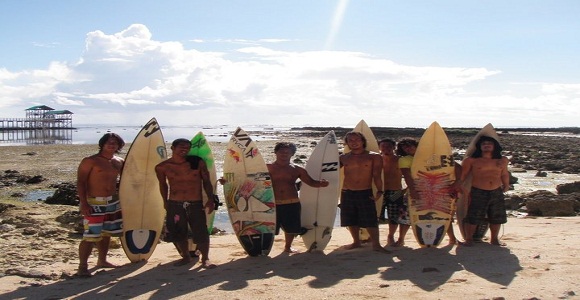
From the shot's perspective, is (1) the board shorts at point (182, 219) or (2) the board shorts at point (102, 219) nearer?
(2) the board shorts at point (102, 219)

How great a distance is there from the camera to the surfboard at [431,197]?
613 cm

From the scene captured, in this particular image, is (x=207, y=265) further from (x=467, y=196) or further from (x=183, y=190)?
(x=467, y=196)

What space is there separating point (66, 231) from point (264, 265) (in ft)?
10.9

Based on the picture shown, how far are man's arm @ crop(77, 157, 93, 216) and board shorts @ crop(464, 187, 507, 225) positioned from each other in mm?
4321

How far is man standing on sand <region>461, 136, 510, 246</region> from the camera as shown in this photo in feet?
19.2

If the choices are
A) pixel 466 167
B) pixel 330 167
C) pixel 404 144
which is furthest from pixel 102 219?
pixel 466 167

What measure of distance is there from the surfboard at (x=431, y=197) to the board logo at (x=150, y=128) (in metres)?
3.27

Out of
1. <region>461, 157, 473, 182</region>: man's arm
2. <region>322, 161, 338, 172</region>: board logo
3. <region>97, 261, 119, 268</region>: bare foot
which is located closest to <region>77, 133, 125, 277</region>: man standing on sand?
<region>97, 261, 119, 268</region>: bare foot

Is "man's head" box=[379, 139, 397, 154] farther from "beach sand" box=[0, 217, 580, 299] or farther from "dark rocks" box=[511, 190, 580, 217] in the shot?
"dark rocks" box=[511, 190, 580, 217]

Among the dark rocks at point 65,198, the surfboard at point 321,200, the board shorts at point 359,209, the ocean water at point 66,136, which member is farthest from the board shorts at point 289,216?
the ocean water at point 66,136

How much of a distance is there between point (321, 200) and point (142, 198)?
2.20 metres

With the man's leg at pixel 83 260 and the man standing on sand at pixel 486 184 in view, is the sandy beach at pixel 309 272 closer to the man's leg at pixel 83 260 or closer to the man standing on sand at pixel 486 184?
the man's leg at pixel 83 260

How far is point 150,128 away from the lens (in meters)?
6.36

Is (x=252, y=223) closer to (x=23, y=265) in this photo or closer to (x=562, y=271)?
(x=23, y=265)
